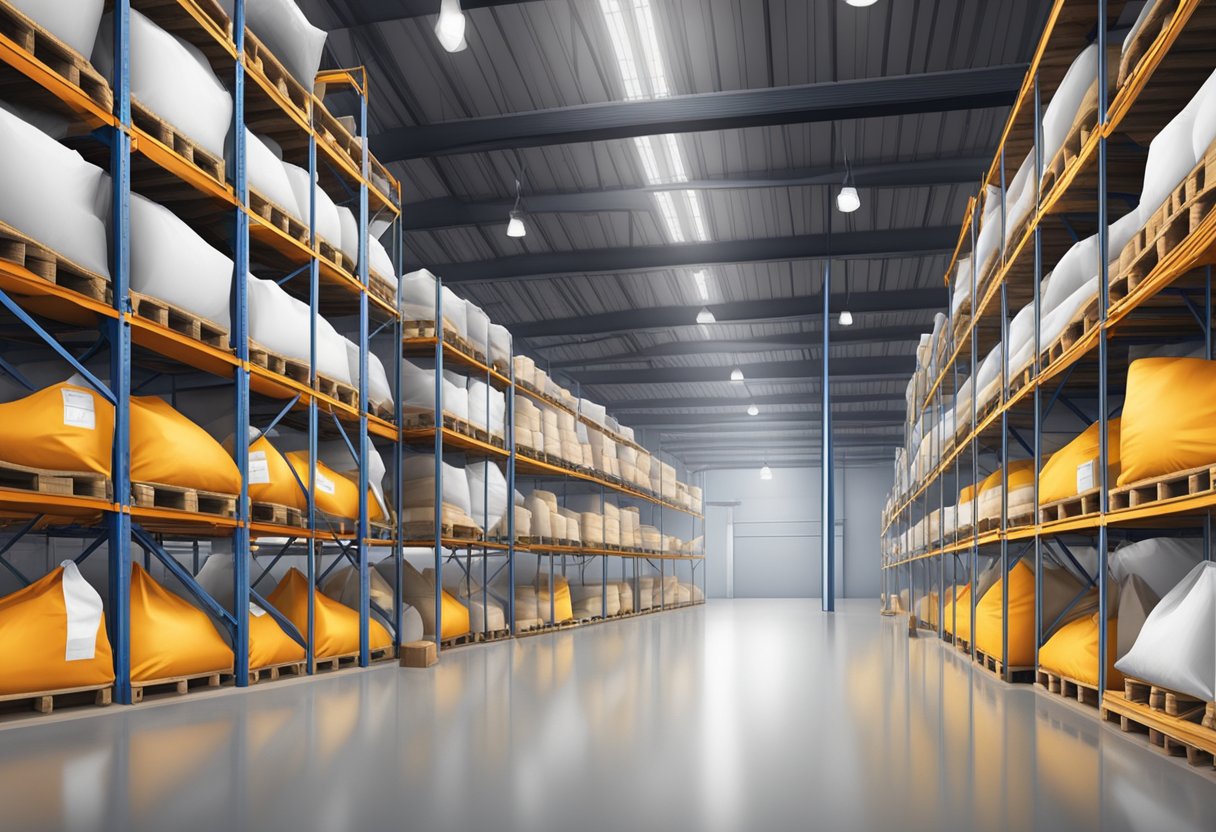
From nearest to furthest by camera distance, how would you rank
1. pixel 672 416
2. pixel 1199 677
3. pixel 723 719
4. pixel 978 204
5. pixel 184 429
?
pixel 1199 677 < pixel 723 719 < pixel 184 429 < pixel 978 204 < pixel 672 416

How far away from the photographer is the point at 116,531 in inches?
219

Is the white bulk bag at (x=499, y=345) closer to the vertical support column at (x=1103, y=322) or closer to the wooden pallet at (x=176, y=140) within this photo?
the wooden pallet at (x=176, y=140)

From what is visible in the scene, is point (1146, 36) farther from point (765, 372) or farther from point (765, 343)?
point (765, 372)

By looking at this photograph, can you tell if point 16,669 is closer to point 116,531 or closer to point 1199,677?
point 116,531

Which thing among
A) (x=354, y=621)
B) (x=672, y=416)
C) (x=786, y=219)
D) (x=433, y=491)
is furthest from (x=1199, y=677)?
(x=672, y=416)

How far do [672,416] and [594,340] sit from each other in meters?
9.69

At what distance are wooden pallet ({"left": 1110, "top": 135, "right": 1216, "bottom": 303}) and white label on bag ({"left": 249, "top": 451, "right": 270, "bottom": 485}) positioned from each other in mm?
5524

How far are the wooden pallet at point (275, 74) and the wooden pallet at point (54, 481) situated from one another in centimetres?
325

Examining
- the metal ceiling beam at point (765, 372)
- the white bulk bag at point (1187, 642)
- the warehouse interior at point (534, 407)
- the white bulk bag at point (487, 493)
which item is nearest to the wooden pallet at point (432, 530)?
the warehouse interior at point (534, 407)

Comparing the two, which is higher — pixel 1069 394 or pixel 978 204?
pixel 978 204

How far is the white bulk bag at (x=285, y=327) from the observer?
23.4 feet

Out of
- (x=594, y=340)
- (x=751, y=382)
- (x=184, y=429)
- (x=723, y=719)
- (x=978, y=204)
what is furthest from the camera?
(x=751, y=382)

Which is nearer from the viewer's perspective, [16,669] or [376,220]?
[16,669]

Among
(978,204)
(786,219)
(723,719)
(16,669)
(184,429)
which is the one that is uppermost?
(786,219)
